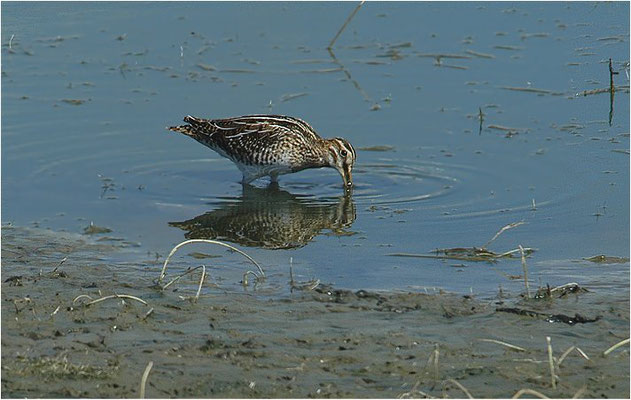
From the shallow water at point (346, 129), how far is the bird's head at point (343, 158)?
12cm

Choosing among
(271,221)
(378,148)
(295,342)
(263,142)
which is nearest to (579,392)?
(295,342)

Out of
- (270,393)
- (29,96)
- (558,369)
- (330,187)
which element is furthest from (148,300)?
Result: (29,96)

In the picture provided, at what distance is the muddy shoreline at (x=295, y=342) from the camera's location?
5.75 meters

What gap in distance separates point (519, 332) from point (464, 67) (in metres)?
7.08

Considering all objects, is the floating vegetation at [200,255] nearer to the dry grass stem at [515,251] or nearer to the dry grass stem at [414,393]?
the dry grass stem at [515,251]

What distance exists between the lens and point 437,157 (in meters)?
11.4

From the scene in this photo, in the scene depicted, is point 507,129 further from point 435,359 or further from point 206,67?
point 435,359

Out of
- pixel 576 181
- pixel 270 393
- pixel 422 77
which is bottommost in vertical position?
pixel 270 393

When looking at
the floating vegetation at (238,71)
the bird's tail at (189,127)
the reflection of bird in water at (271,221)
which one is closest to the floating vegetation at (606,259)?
the reflection of bird in water at (271,221)

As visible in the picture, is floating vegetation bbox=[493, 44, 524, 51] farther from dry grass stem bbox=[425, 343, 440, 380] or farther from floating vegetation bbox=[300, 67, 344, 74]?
dry grass stem bbox=[425, 343, 440, 380]

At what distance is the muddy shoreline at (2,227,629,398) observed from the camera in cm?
575

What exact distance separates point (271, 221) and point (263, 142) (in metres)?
1.71

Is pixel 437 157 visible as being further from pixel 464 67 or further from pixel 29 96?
pixel 29 96

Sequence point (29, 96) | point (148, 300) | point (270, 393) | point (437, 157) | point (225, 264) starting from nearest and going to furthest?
point (270, 393), point (148, 300), point (225, 264), point (437, 157), point (29, 96)
